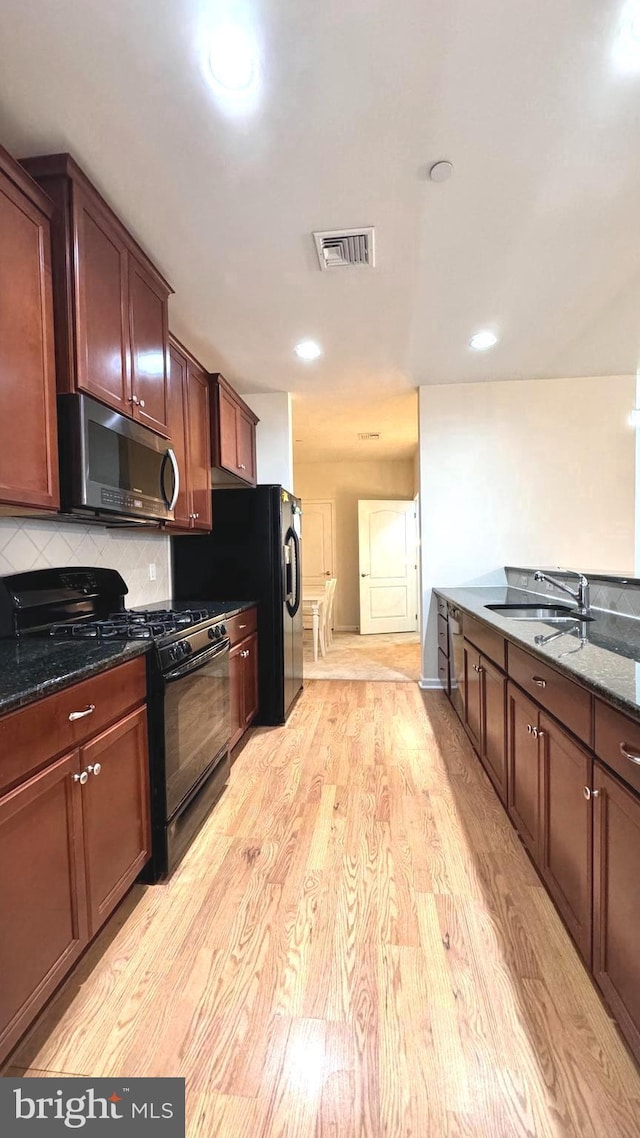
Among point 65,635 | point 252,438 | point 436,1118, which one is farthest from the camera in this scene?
point 252,438

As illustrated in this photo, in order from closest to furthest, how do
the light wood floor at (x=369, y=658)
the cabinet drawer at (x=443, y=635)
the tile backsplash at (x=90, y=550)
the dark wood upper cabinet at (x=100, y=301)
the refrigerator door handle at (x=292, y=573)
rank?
the dark wood upper cabinet at (x=100, y=301) < the tile backsplash at (x=90, y=550) < the refrigerator door handle at (x=292, y=573) < the cabinet drawer at (x=443, y=635) < the light wood floor at (x=369, y=658)

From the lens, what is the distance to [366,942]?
4.75 ft

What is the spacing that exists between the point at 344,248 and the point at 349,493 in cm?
518

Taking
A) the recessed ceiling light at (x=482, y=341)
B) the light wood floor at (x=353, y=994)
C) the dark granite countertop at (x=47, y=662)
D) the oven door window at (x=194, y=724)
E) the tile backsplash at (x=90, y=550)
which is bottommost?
the light wood floor at (x=353, y=994)

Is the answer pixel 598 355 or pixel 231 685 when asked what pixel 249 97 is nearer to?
pixel 231 685

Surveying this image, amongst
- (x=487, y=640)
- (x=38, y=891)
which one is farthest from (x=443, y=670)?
(x=38, y=891)

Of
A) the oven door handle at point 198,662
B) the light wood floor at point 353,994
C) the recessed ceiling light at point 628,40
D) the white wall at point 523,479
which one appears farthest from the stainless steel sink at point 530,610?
the recessed ceiling light at point 628,40

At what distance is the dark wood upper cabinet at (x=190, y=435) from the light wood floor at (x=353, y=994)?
164 cm

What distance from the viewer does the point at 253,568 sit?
3.23 m

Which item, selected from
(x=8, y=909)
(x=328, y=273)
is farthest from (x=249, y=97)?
(x=8, y=909)

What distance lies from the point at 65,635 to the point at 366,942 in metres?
1.48

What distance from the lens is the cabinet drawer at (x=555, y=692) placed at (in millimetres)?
1253

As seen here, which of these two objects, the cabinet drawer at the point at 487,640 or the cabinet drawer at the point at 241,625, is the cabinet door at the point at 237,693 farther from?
the cabinet drawer at the point at 487,640

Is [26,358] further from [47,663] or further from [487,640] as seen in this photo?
[487,640]
